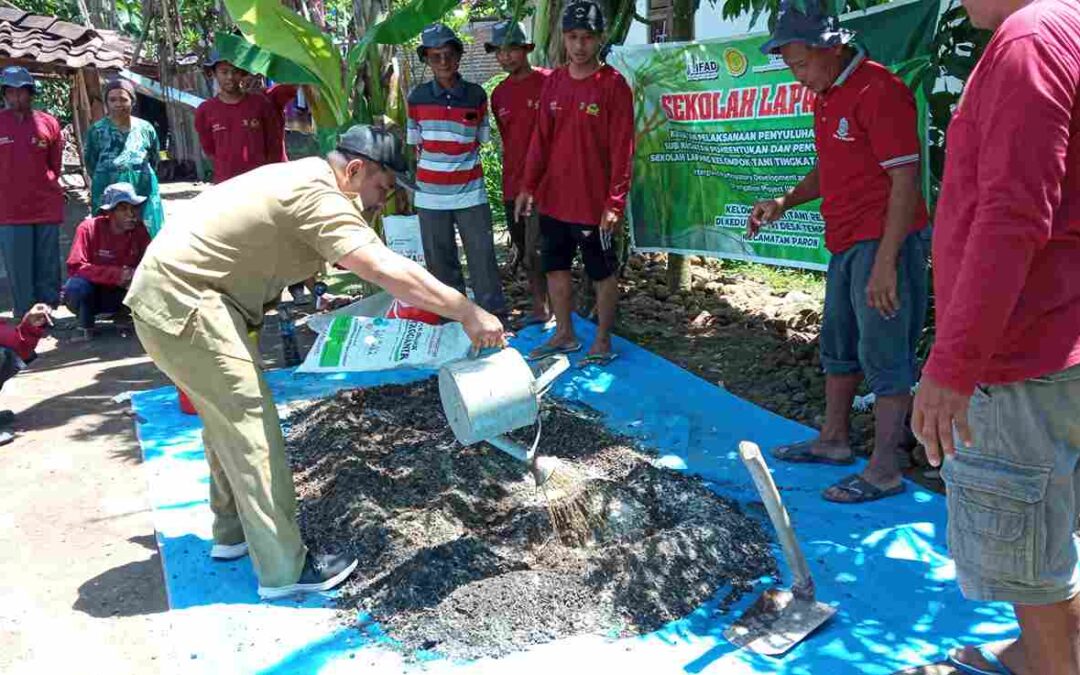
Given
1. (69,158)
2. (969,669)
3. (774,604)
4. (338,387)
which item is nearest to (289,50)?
(338,387)

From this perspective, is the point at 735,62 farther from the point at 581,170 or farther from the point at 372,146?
the point at 372,146

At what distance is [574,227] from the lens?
529 cm

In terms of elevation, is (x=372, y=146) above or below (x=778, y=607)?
A: above

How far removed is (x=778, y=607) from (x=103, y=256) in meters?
5.69

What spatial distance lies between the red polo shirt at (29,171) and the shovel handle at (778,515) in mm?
5946

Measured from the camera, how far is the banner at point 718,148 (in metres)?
5.15

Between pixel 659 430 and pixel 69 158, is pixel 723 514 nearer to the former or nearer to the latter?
pixel 659 430

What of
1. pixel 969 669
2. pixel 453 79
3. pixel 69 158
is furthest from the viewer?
pixel 69 158

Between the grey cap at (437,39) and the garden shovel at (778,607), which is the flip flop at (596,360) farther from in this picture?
the garden shovel at (778,607)

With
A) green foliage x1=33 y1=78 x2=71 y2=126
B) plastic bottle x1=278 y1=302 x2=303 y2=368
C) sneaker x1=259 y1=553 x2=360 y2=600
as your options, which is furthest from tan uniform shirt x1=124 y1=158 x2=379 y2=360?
green foliage x1=33 y1=78 x2=71 y2=126

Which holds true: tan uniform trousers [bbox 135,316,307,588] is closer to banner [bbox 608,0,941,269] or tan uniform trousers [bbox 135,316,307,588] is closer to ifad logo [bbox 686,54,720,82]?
banner [bbox 608,0,941,269]

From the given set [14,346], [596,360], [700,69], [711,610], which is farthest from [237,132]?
[711,610]

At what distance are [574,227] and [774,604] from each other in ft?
9.39

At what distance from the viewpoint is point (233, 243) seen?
2.89 metres
